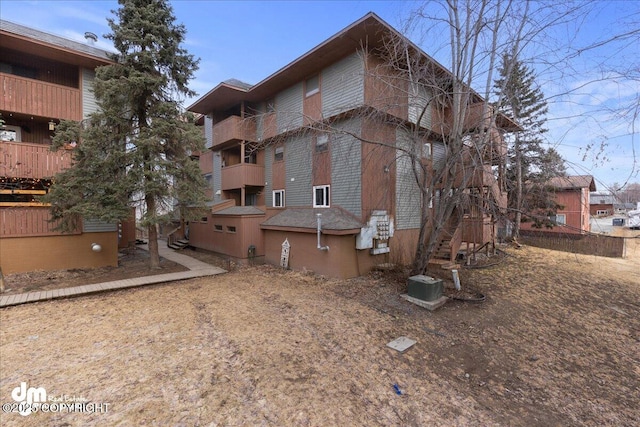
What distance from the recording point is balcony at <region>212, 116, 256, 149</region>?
14.5 meters

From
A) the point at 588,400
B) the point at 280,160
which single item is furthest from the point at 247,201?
the point at 588,400

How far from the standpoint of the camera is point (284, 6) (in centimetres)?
1049

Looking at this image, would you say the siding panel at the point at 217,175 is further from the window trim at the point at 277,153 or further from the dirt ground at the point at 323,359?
the dirt ground at the point at 323,359

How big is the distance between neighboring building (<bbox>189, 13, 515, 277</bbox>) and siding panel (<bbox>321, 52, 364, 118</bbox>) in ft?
0.13

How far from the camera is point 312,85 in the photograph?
1199 cm

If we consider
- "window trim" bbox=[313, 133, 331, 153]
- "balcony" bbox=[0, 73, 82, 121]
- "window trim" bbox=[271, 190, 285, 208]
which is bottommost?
"window trim" bbox=[271, 190, 285, 208]

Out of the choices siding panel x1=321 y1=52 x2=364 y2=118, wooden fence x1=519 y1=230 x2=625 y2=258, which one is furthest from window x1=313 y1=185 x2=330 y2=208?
wooden fence x1=519 y1=230 x2=625 y2=258

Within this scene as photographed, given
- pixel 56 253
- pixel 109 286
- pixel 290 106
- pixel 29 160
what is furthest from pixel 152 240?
pixel 290 106

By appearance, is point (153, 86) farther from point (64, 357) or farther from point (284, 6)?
point (64, 357)

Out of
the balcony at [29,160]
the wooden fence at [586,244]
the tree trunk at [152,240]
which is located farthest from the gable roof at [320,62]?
the wooden fence at [586,244]

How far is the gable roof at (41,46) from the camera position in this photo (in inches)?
375

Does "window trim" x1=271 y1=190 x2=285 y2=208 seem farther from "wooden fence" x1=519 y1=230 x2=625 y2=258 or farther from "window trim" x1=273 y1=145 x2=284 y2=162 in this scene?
"wooden fence" x1=519 y1=230 x2=625 y2=258

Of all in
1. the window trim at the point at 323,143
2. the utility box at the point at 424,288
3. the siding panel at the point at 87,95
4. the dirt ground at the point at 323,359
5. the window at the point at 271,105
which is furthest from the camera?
the window at the point at 271,105

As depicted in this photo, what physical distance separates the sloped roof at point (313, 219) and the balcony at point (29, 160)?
815 cm
